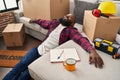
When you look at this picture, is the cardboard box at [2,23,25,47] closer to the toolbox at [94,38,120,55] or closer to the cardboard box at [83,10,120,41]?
the cardboard box at [83,10,120,41]

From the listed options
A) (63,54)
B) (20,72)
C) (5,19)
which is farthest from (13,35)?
(63,54)

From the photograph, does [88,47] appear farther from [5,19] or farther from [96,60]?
[5,19]

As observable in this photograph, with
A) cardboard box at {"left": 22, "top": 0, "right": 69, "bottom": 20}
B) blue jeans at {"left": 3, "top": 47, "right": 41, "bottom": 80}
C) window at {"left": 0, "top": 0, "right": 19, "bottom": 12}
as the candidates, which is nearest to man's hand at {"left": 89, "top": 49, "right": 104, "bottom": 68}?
blue jeans at {"left": 3, "top": 47, "right": 41, "bottom": 80}

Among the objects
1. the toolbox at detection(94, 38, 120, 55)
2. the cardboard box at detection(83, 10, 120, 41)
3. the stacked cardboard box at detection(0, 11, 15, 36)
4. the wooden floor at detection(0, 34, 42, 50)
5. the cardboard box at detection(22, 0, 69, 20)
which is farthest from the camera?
the stacked cardboard box at detection(0, 11, 15, 36)

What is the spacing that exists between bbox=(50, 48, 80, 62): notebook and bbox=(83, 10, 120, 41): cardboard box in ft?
1.12

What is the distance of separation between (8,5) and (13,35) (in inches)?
33.7

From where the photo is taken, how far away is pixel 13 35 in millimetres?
2385

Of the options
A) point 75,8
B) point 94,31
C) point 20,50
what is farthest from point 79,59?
point 20,50

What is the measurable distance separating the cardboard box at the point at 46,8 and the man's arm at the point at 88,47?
2.29 feet

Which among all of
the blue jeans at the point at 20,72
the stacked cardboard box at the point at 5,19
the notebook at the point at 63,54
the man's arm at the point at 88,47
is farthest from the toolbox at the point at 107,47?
the stacked cardboard box at the point at 5,19

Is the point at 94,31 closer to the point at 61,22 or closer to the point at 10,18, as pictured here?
the point at 61,22

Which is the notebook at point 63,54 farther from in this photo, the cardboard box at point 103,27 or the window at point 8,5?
the window at point 8,5

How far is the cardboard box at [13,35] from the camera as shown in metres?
2.35

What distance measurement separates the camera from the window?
9.18 ft
